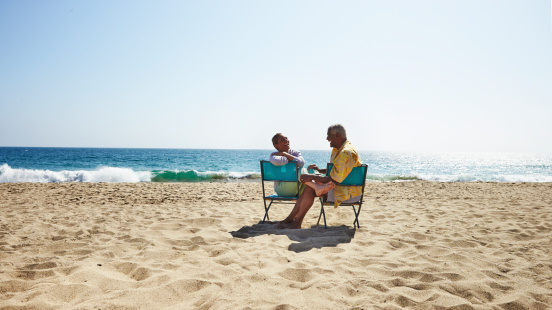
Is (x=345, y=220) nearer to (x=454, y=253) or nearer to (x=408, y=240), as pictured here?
(x=408, y=240)

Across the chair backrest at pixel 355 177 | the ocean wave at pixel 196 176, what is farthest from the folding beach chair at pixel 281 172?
the ocean wave at pixel 196 176

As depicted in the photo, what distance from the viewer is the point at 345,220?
5.14 m

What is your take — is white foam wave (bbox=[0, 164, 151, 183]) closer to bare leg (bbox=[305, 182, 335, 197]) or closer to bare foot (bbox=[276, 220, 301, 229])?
bare foot (bbox=[276, 220, 301, 229])

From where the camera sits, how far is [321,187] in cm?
405

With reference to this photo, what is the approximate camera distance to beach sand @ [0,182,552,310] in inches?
85.4

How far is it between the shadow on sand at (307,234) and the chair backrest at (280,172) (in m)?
0.72

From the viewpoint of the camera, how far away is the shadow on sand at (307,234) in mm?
3451

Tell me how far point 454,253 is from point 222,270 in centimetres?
239

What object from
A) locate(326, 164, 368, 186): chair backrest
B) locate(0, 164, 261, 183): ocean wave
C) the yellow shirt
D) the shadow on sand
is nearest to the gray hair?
the yellow shirt

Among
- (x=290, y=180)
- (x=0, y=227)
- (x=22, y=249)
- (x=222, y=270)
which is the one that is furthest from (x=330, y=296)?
(x=0, y=227)

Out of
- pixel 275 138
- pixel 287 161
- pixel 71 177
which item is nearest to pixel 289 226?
pixel 287 161

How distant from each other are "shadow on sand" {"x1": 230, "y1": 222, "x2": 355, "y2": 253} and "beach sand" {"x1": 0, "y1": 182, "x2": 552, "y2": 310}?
15 mm

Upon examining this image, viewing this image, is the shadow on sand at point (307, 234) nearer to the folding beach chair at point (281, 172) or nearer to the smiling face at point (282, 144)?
the folding beach chair at point (281, 172)

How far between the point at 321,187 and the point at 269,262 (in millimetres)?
1477
